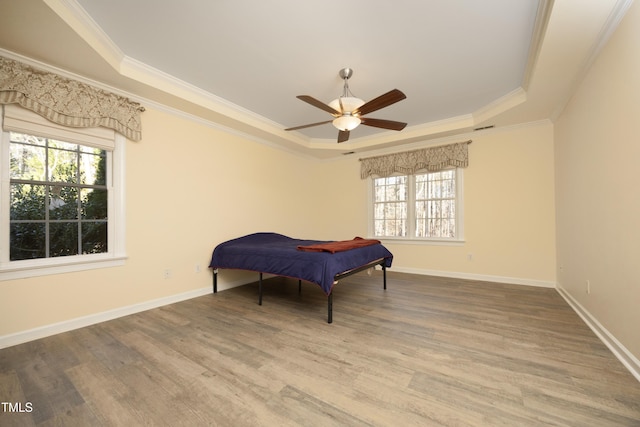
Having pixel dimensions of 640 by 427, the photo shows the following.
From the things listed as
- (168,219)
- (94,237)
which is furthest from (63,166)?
(168,219)

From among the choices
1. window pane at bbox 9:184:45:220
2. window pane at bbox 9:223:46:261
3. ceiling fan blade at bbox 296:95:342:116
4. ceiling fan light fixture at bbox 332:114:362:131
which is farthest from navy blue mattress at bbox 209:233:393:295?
window pane at bbox 9:184:45:220

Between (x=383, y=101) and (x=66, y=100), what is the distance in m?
3.12

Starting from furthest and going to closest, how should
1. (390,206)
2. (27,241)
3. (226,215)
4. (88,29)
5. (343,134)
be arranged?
(390,206)
(226,215)
(343,134)
(27,241)
(88,29)

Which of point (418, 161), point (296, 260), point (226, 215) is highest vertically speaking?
point (418, 161)

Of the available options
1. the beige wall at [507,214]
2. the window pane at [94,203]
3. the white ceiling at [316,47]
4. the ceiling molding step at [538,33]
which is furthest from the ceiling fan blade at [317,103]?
the beige wall at [507,214]

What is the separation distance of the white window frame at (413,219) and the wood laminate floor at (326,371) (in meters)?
1.78

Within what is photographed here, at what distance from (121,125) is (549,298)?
5702 mm

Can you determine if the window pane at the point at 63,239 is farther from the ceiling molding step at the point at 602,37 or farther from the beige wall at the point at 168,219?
the ceiling molding step at the point at 602,37

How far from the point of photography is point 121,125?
295cm

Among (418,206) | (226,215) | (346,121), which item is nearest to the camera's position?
(346,121)

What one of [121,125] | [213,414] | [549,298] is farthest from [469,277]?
[121,125]

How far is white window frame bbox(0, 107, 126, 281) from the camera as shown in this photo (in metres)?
2.27

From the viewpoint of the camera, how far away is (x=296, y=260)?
9.66ft

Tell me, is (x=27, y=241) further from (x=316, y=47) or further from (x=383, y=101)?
(x=383, y=101)
